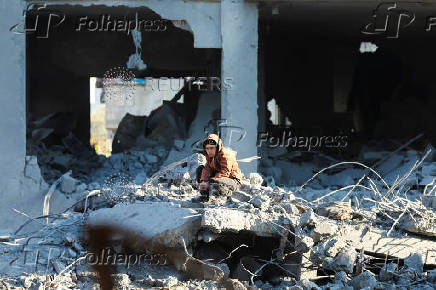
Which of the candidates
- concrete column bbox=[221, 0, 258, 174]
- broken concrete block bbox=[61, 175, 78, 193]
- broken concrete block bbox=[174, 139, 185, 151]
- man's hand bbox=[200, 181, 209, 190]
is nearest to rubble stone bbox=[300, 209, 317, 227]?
man's hand bbox=[200, 181, 209, 190]

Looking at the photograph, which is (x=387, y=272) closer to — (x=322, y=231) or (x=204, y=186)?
(x=322, y=231)

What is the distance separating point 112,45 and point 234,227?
28.2 feet

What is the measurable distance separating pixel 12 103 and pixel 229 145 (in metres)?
3.02

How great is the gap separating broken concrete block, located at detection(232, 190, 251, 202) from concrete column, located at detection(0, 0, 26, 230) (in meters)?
4.64

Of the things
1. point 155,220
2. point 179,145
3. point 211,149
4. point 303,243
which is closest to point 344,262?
point 303,243

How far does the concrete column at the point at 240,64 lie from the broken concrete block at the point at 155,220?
12.9 ft

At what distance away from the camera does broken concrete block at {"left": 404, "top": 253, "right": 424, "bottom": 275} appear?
666cm

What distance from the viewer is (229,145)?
1063cm

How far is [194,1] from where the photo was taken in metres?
10.8

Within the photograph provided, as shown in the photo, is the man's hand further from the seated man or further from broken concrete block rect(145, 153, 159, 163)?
broken concrete block rect(145, 153, 159, 163)

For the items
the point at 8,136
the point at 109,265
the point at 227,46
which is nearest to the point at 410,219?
the point at 109,265

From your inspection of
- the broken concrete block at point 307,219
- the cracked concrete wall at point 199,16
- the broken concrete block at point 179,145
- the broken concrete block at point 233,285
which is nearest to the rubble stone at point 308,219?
the broken concrete block at point 307,219

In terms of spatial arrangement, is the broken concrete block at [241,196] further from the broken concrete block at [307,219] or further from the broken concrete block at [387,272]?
the broken concrete block at [387,272]

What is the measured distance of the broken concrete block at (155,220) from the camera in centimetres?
645
